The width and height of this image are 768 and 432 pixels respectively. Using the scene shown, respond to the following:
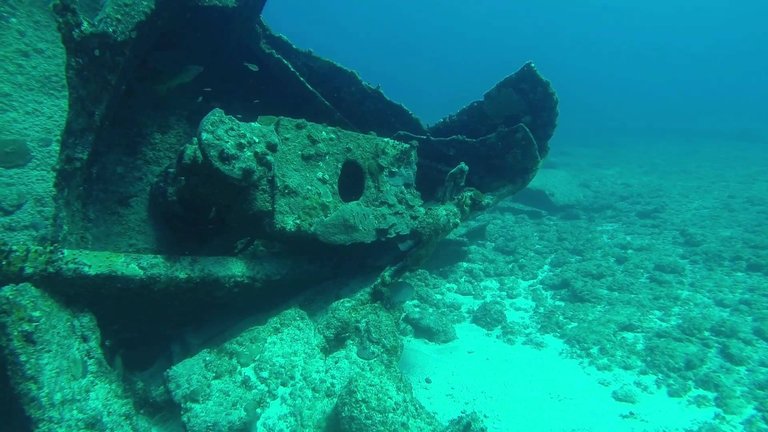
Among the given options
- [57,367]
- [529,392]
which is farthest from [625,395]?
[57,367]

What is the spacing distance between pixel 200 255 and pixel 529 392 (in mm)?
4716

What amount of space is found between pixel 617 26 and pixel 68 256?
216 meters

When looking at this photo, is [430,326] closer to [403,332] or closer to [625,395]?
[403,332]

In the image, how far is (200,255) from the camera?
4.98 meters

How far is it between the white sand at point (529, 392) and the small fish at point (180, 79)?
503 centimetres

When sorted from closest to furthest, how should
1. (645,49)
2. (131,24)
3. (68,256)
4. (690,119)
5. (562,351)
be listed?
(68,256) → (131,24) → (562,351) → (690,119) → (645,49)

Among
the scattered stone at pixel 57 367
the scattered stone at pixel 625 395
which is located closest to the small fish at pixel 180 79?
the scattered stone at pixel 57 367

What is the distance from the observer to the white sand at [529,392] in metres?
5.49

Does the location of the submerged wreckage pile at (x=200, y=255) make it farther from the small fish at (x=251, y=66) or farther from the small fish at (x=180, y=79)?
the small fish at (x=251, y=66)

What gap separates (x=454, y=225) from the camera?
6039 millimetres

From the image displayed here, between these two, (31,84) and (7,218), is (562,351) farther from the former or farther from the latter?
(31,84)

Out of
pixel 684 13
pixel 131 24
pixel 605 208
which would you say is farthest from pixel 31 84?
pixel 684 13

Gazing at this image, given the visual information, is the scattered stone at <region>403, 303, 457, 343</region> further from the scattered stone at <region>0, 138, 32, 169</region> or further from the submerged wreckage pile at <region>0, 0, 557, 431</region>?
the scattered stone at <region>0, 138, 32, 169</region>

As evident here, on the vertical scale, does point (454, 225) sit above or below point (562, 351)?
above
